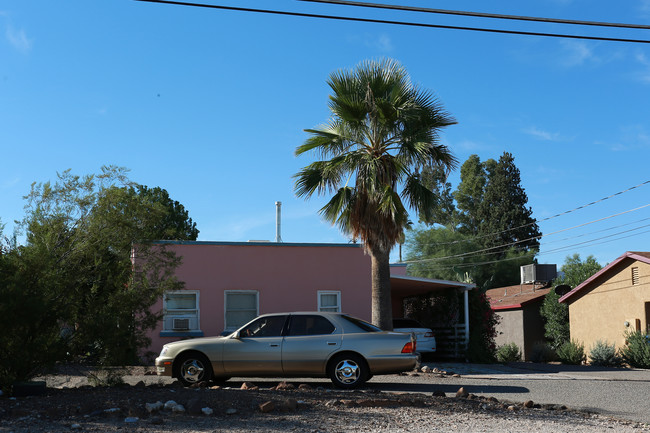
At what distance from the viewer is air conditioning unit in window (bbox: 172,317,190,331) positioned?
1920cm

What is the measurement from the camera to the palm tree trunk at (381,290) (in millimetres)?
17781

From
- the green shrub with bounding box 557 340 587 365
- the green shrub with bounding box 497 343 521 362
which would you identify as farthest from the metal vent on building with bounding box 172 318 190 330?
the green shrub with bounding box 497 343 521 362

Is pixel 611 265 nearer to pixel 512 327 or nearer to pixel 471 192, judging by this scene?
pixel 512 327

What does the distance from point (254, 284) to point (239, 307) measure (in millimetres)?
758

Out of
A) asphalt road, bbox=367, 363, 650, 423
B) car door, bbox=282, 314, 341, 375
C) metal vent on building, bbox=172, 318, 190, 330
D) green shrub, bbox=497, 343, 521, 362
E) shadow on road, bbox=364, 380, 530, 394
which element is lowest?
green shrub, bbox=497, 343, 521, 362

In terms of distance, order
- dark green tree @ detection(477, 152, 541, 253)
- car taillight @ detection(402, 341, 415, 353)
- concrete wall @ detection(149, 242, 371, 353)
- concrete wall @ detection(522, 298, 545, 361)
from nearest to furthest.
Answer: car taillight @ detection(402, 341, 415, 353) → concrete wall @ detection(149, 242, 371, 353) → concrete wall @ detection(522, 298, 545, 361) → dark green tree @ detection(477, 152, 541, 253)

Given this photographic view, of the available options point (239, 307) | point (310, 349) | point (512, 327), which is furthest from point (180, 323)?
point (512, 327)

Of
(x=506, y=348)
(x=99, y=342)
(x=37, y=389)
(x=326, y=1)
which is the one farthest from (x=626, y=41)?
(x=506, y=348)

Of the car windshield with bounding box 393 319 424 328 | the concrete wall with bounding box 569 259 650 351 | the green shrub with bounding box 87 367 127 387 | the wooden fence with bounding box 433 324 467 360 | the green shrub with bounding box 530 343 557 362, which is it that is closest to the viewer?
the green shrub with bounding box 87 367 127 387

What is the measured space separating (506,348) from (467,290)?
7831 mm

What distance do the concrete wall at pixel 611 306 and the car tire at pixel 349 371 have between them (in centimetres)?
1547

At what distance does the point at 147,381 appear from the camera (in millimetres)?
14508

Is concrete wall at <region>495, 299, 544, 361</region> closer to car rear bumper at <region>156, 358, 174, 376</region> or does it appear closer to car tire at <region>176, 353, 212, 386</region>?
car tire at <region>176, 353, 212, 386</region>

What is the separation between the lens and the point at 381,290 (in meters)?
17.9
